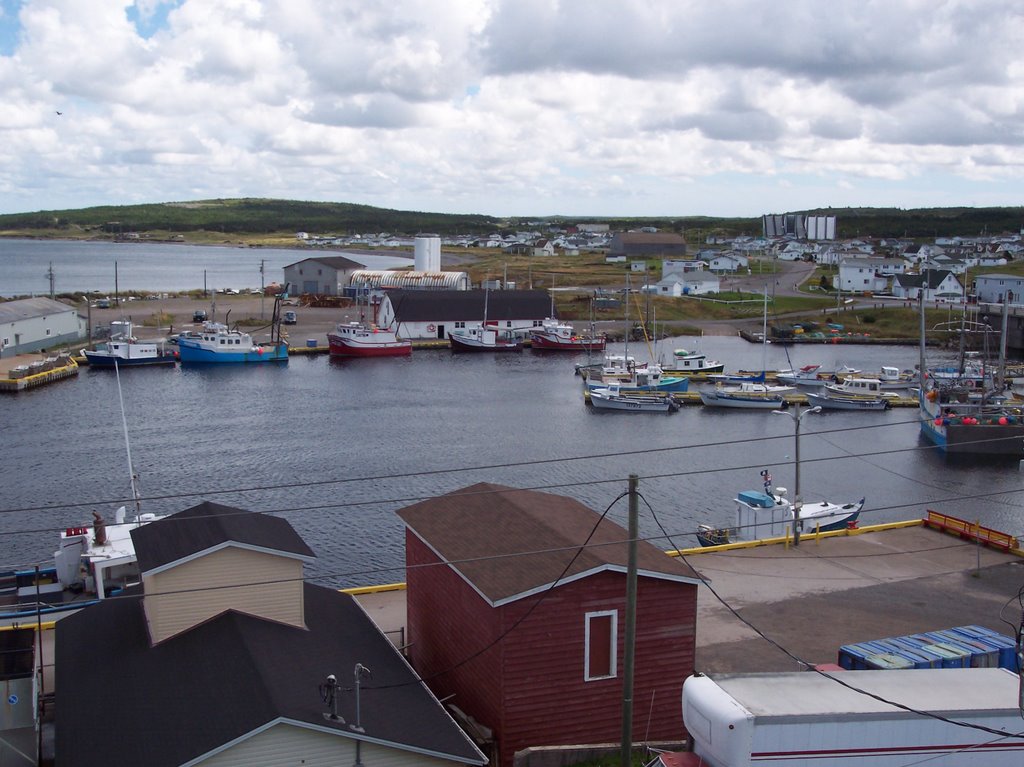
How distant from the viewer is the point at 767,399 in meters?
47.2

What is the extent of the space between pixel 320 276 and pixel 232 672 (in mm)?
78238

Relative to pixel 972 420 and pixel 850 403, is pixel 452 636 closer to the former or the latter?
pixel 972 420

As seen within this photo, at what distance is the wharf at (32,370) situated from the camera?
47.2 meters

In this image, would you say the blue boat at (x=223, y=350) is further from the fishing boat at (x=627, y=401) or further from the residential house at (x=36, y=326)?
the fishing boat at (x=627, y=401)

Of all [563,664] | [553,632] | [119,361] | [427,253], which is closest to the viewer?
[553,632]

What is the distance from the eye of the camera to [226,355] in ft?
188

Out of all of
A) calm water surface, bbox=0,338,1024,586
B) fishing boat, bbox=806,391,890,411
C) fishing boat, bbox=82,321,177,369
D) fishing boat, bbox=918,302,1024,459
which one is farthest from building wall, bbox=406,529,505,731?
fishing boat, bbox=82,321,177,369

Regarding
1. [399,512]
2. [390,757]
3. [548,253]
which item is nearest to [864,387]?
[399,512]

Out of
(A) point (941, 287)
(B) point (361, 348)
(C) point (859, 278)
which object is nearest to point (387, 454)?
(B) point (361, 348)

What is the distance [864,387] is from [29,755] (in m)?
43.6

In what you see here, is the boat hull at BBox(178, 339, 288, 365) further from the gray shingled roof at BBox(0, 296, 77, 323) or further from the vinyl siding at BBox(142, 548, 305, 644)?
the vinyl siding at BBox(142, 548, 305, 644)

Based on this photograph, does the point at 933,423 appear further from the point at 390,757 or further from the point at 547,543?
the point at 390,757

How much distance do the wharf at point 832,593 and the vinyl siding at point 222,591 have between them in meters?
3.11

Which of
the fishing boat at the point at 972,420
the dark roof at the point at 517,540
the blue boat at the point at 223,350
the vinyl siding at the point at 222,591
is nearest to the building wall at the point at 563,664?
the dark roof at the point at 517,540
